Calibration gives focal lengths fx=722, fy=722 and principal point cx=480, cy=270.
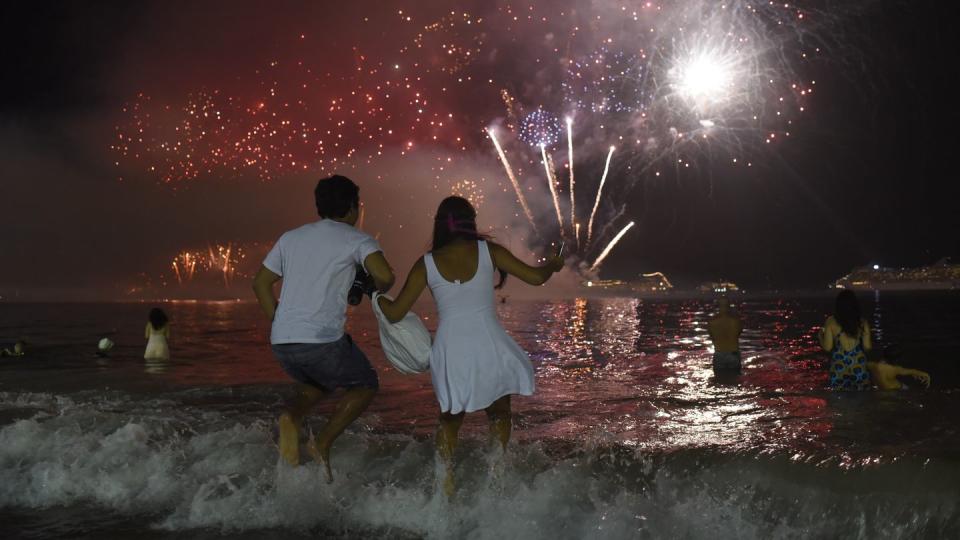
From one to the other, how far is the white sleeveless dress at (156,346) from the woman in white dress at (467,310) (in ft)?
46.9

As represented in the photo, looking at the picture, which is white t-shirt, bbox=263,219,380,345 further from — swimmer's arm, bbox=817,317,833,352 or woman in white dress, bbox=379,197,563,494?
swimmer's arm, bbox=817,317,833,352

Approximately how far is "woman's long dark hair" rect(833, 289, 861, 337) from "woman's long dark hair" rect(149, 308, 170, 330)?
532 inches

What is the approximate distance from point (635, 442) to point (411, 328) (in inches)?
124

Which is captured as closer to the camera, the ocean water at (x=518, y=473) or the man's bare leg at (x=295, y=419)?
the ocean water at (x=518, y=473)

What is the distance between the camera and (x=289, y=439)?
541 cm

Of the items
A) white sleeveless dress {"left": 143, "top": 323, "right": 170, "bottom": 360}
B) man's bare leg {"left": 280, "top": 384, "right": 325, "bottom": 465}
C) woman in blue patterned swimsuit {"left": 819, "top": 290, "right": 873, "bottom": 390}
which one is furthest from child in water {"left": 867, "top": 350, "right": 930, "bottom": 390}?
white sleeveless dress {"left": 143, "top": 323, "right": 170, "bottom": 360}

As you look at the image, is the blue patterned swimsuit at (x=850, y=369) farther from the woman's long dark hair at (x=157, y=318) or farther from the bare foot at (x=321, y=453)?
the woman's long dark hair at (x=157, y=318)

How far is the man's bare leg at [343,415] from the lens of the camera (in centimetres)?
524

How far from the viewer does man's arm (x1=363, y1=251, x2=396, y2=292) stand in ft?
16.1

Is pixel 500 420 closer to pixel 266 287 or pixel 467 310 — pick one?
pixel 467 310

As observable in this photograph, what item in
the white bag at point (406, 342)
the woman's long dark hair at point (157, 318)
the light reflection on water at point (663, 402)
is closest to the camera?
the white bag at point (406, 342)

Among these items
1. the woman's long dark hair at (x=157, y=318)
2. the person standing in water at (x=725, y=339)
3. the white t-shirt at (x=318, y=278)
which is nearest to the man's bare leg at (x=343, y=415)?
the white t-shirt at (x=318, y=278)

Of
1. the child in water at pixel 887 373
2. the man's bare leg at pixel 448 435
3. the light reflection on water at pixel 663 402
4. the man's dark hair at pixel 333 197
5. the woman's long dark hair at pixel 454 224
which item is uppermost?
the man's dark hair at pixel 333 197

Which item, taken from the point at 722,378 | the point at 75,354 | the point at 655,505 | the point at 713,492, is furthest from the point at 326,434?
the point at 75,354
